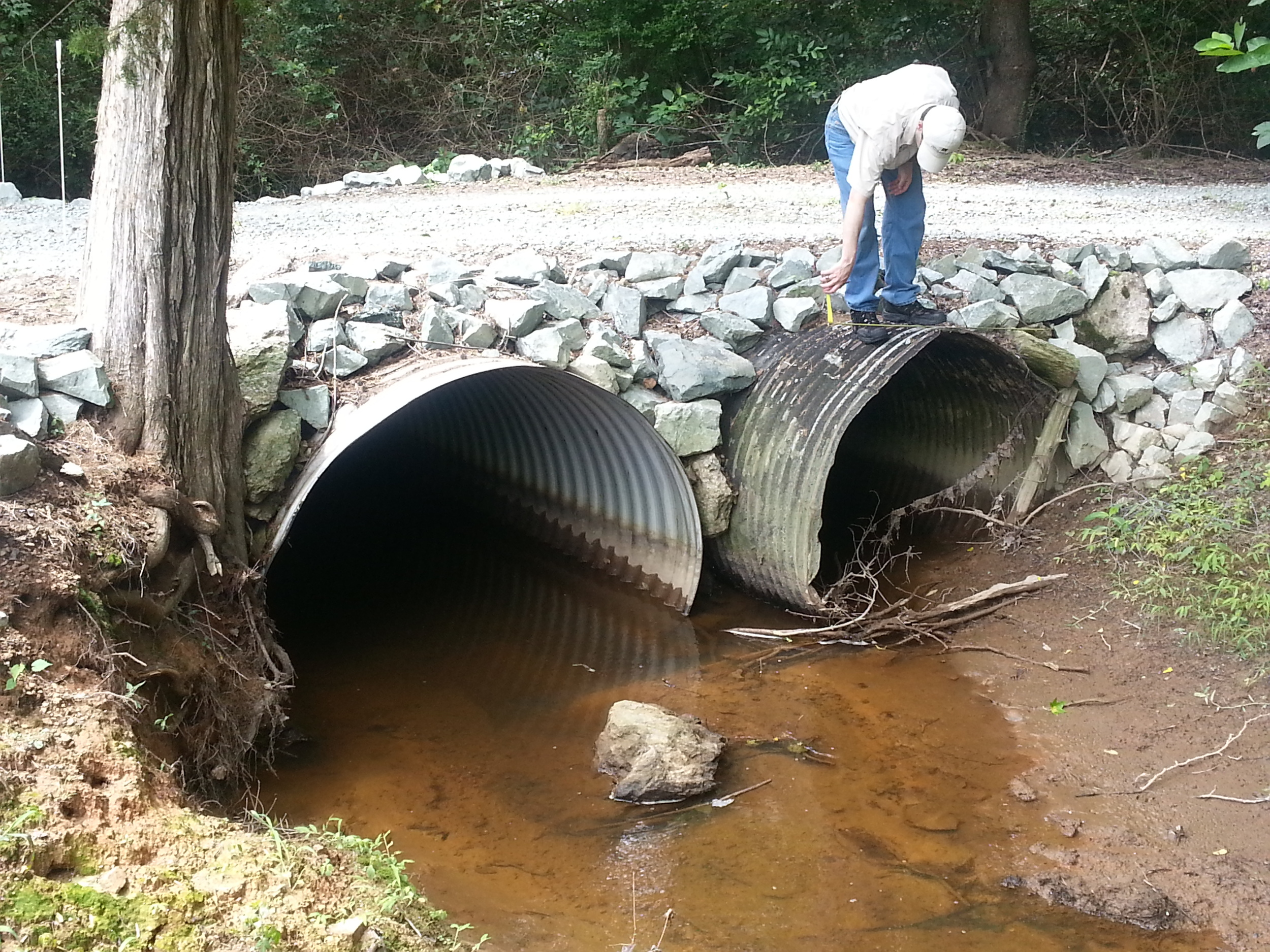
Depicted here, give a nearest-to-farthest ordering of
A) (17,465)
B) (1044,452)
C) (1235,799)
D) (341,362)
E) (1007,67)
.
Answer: (17,465) < (1235,799) < (341,362) < (1044,452) < (1007,67)

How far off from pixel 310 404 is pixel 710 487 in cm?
192

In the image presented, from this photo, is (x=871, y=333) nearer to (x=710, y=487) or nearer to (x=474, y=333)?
(x=710, y=487)

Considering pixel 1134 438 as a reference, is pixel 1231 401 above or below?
above

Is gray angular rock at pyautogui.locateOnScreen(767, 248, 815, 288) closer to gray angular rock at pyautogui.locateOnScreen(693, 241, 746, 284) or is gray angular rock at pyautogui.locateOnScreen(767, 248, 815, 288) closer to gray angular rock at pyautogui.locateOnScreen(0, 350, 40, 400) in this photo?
gray angular rock at pyautogui.locateOnScreen(693, 241, 746, 284)

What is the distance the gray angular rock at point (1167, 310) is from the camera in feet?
19.3

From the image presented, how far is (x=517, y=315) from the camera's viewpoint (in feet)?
17.2

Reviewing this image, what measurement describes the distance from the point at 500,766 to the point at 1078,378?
3.59 meters

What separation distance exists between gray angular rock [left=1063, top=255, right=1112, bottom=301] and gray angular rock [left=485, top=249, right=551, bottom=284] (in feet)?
9.10

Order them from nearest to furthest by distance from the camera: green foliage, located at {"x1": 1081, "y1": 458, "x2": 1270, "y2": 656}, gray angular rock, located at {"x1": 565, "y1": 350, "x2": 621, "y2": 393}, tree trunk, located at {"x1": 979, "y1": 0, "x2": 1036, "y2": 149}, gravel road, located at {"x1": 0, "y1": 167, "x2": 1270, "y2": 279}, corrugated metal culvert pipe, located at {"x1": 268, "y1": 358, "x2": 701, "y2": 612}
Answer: green foliage, located at {"x1": 1081, "y1": 458, "x2": 1270, "y2": 656} < corrugated metal culvert pipe, located at {"x1": 268, "y1": 358, "x2": 701, "y2": 612} < gray angular rock, located at {"x1": 565, "y1": 350, "x2": 621, "y2": 393} < gravel road, located at {"x1": 0, "y1": 167, "x2": 1270, "y2": 279} < tree trunk, located at {"x1": 979, "y1": 0, "x2": 1036, "y2": 149}

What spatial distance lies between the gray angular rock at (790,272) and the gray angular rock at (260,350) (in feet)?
8.16

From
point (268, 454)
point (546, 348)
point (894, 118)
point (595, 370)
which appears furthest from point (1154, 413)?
point (268, 454)

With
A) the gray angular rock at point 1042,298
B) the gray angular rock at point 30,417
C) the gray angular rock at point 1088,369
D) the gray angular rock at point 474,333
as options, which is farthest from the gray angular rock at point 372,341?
the gray angular rock at point 1088,369

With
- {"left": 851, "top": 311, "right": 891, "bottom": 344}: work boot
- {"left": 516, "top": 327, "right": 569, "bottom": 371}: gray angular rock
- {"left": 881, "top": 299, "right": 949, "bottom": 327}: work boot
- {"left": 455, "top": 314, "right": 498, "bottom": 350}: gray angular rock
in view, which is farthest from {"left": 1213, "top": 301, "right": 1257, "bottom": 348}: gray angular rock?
{"left": 455, "top": 314, "right": 498, "bottom": 350}: gray angular rock

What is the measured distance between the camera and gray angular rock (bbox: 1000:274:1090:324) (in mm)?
5883
